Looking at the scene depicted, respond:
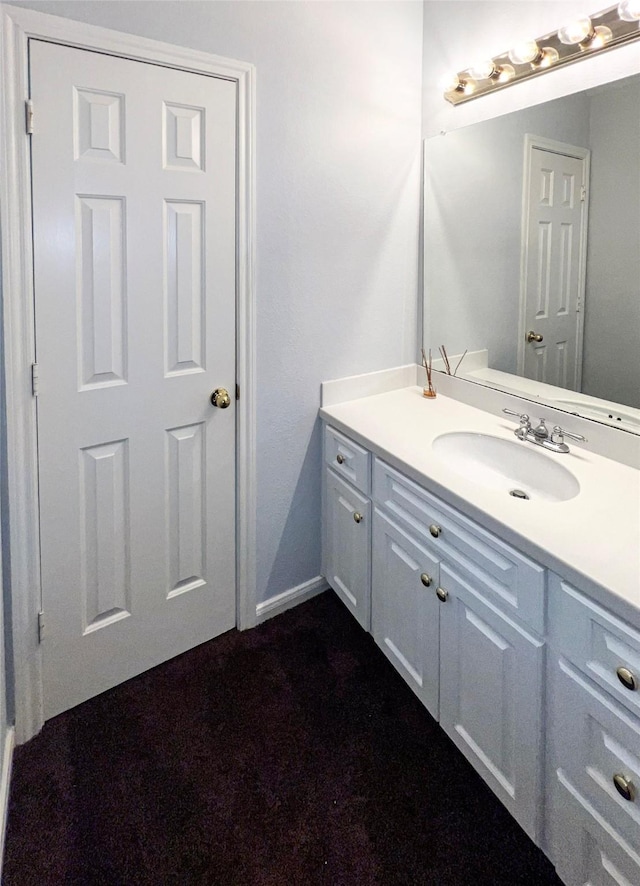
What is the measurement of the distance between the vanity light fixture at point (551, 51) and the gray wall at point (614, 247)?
0.42ft

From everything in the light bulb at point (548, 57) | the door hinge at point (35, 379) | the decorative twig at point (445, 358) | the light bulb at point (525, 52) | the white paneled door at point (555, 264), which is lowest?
the door hinge at point (35, 379)

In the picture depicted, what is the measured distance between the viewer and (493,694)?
1.30m

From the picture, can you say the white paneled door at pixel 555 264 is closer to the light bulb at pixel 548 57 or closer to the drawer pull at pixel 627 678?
the light bulb at pixel 548 57

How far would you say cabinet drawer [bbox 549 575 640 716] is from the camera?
37.7 inches

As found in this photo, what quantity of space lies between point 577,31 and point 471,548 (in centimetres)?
140

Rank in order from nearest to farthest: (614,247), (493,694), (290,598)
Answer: (493,694), (614,247), (290,598)

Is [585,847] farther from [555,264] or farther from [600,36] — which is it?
[600,36]

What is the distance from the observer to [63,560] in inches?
63.8

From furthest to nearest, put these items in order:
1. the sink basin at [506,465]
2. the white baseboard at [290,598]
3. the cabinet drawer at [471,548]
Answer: the white baseboard at [290,598], the sink basin at [506,465], the cabinet drawer at [471,548]

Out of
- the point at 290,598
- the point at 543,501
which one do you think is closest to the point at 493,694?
the point at 543,501

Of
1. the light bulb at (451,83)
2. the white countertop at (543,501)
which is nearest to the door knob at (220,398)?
the white countertop at (543,501)

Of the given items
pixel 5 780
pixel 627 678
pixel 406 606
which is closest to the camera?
pixel 627 678

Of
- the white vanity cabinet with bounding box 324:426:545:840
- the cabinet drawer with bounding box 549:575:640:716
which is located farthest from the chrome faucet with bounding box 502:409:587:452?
the cabinet drawer with bounding box 549:575:640:716

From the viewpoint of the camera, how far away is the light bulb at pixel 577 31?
1491mm
